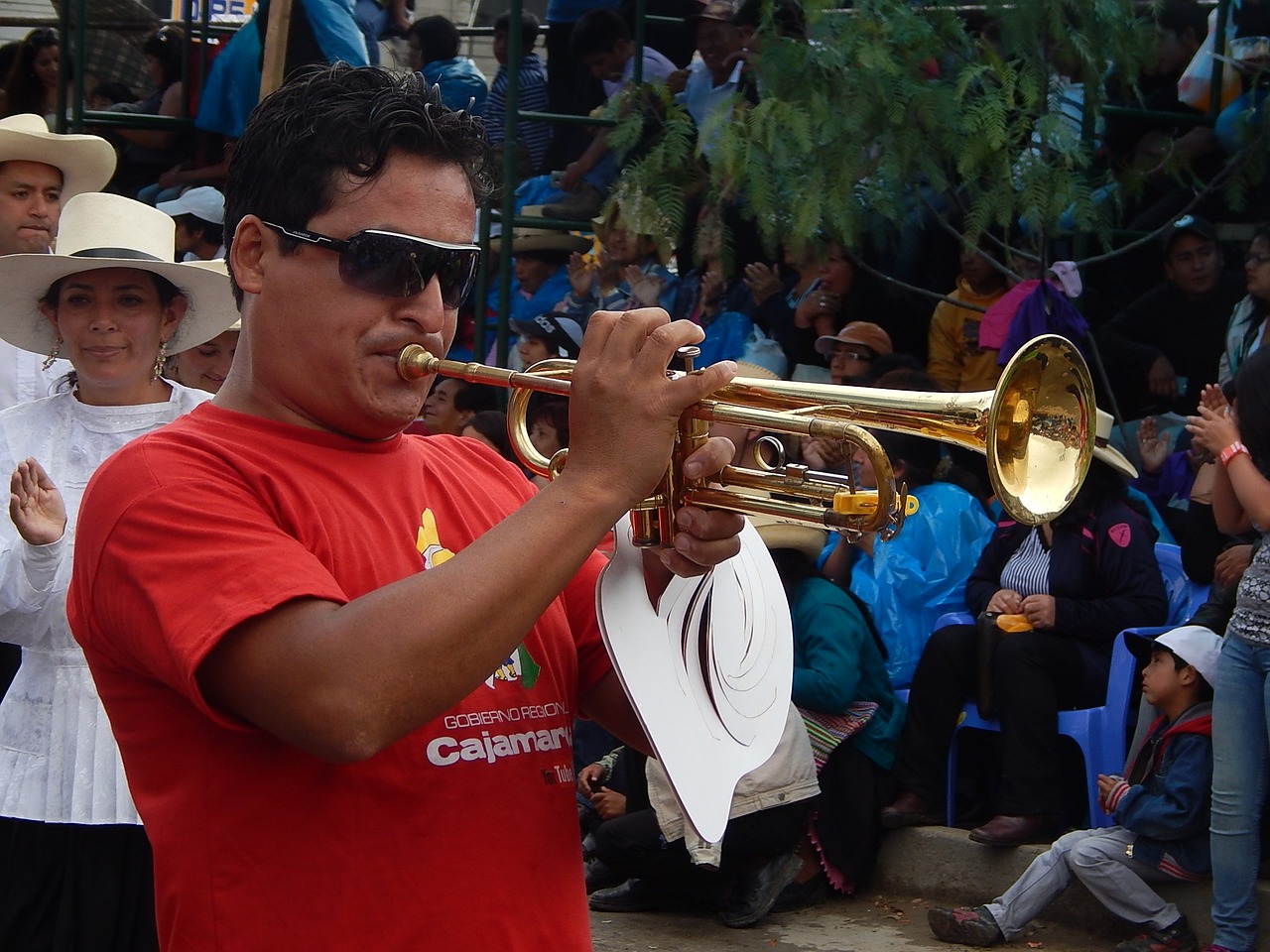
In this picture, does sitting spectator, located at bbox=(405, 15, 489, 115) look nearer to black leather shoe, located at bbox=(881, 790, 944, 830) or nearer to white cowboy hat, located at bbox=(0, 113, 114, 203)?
white cowboy hat, located at bbox=(0, 113, 114, 203)

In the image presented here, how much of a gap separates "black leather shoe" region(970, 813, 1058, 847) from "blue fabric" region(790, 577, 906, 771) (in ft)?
1.69

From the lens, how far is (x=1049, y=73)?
5.97 m

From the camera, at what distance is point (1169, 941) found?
5.10 meters

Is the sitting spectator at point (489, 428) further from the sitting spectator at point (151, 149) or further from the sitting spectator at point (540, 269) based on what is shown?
the sitting spectator at point (151, 149)

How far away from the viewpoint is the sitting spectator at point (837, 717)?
584 centimetres

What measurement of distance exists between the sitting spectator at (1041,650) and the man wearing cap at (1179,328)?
1.09 metres

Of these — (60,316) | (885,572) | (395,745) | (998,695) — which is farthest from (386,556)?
(885,572)

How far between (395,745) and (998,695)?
408cm

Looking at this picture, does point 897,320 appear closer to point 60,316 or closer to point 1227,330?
point 1227,330

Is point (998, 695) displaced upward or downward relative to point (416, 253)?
downward

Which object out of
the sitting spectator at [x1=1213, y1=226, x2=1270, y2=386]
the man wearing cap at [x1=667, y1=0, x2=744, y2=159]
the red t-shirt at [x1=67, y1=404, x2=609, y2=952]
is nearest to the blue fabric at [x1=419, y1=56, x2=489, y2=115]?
the man wearing cap at [x1=667, y1=0, x2=744, y2=159]

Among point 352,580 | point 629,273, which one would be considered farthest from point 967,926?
point 352,580

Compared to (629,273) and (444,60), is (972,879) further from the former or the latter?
(444,60)

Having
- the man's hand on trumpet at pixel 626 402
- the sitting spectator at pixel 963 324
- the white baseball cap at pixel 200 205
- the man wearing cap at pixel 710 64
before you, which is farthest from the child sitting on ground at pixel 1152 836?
the white baseball cap at pixel 200 205
